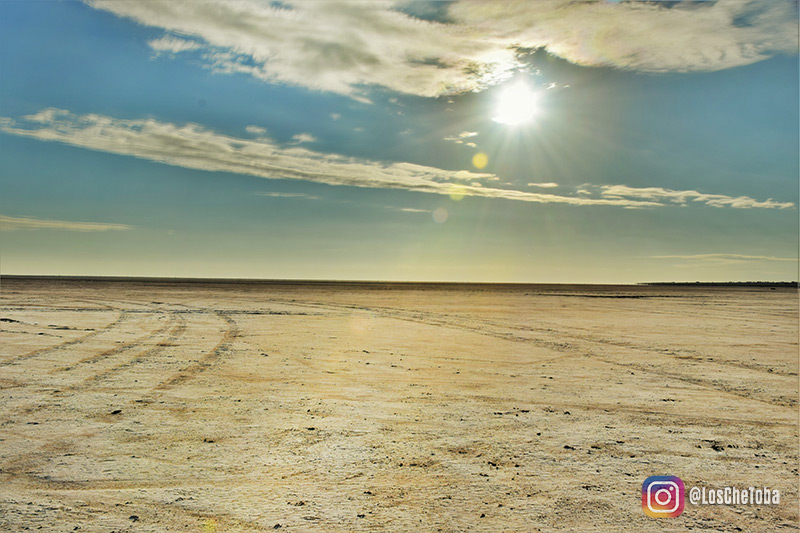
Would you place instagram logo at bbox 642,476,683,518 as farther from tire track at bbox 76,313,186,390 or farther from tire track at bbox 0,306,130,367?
tire track at bbox 0,306,130,367

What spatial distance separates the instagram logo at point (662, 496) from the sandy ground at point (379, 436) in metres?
0.08

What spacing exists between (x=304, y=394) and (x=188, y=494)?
360 cm

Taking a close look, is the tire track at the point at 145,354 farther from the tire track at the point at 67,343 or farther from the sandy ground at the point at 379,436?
the tire track at the point at 67,343

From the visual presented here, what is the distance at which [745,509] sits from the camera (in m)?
4.41

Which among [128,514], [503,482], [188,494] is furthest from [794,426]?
[128,514]

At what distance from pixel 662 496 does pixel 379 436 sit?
3.06 m

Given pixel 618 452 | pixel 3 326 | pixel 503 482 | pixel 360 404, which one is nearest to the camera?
pixel 503 482

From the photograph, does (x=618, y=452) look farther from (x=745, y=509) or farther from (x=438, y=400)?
(x=438, y=400)

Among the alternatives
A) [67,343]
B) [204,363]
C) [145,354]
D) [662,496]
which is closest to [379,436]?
[662,496]

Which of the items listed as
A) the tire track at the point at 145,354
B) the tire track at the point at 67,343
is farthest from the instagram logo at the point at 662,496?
the tire track at the point at 67,343

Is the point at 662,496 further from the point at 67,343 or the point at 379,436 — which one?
the point at 67,343

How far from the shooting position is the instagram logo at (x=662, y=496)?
4.33 meters

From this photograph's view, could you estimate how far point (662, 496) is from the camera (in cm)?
462

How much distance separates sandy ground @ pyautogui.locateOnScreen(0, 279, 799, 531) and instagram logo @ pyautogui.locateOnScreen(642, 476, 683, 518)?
0.08 m
